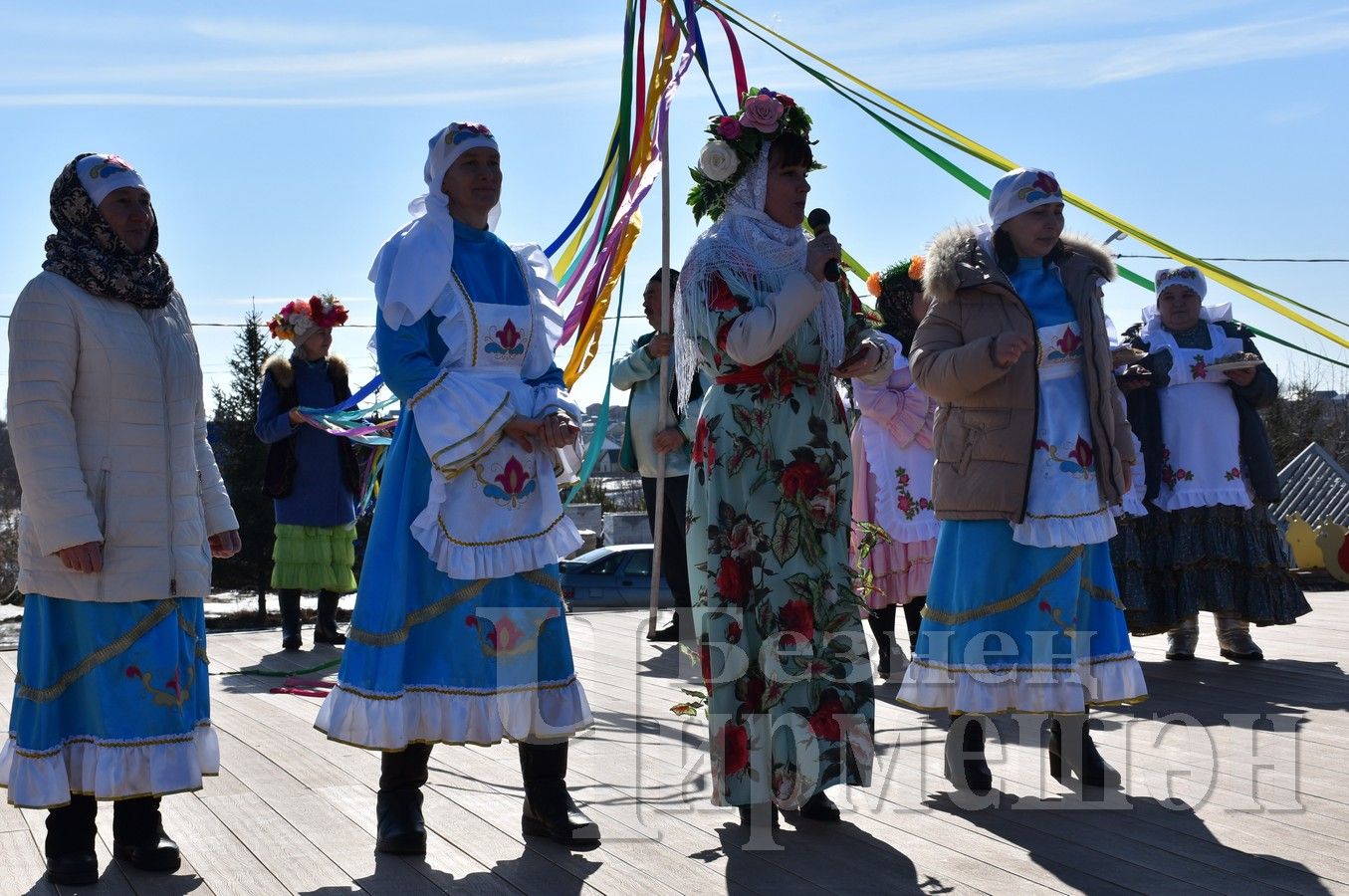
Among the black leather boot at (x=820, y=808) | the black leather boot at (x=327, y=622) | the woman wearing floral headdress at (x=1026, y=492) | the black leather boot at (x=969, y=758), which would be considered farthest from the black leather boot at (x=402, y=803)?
the black leather boot at (x=327, y=622)

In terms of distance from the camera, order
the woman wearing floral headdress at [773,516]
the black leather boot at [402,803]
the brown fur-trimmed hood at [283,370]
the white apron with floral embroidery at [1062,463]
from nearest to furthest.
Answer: the black leather boot at [402,803]
the woman wearing floral headdress at [773,516]
the white apron with floral embroidery at [1062,463]
the brown fur-trimmed hood at [283,370]

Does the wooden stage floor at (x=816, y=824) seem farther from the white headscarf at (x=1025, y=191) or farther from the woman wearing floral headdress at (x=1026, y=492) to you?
the white headscarf at (x=1025, y=191)

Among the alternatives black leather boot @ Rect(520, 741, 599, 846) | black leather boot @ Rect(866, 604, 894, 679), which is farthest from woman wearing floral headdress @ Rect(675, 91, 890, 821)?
black leather boot @ Rect(866, 604, 894, 679)

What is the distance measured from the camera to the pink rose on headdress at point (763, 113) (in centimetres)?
408

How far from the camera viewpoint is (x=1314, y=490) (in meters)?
16.0

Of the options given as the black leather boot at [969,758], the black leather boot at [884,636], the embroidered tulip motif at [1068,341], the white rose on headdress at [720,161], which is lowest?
the black leather boot at [969,758]

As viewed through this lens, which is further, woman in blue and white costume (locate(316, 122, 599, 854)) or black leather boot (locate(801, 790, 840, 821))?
black leather boot (locate(801, 790, 840, 821))

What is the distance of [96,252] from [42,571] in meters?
0.85

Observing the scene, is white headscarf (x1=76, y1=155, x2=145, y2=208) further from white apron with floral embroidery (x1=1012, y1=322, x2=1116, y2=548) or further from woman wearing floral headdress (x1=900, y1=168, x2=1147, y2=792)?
white apron with floral embroidery (x1=1012, y1=322, x2=1116, y2=548)

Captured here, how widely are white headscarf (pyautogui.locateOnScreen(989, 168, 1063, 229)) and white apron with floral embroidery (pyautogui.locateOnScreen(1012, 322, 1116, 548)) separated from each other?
39cm

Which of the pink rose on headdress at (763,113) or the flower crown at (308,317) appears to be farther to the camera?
the flower crown at (308,317)

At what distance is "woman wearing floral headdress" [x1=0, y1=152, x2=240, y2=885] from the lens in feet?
12.2

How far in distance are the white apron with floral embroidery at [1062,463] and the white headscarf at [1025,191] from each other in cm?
39

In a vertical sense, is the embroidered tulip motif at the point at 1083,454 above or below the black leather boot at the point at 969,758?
above
